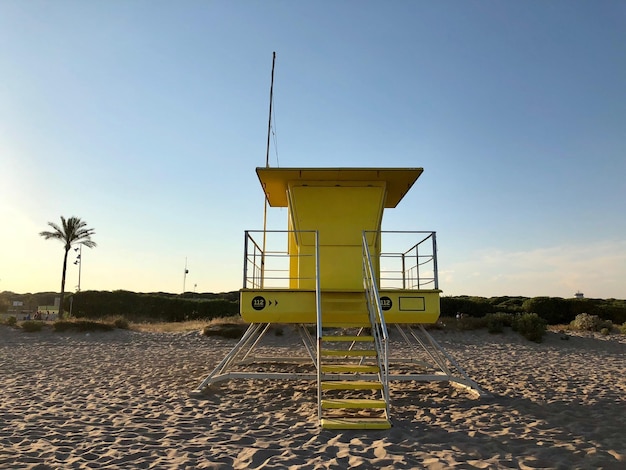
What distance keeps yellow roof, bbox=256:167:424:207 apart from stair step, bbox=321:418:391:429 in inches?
163

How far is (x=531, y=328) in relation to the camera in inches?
777

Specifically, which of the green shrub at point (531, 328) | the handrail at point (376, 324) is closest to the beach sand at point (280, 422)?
the handrail at point (376, 324)

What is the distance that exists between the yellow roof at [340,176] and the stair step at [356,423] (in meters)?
4.13

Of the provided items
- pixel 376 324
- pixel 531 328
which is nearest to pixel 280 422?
pixel 376 324

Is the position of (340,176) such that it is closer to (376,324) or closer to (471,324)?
(376,324)

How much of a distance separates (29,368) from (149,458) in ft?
28.4

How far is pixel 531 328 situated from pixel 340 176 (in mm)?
15079

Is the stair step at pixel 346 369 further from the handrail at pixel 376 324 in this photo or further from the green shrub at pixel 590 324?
the green shrub at pixel 590 324

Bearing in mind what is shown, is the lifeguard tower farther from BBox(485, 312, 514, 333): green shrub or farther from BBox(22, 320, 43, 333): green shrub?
BBox(22, 320, 43, 333): green shrub

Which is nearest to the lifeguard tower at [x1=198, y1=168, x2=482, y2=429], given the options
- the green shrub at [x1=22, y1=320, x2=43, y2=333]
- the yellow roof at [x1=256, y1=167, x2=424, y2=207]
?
the yellow roof at [x1=256, y1=167, x2=424, y2=207]

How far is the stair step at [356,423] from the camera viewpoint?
6.00 metres

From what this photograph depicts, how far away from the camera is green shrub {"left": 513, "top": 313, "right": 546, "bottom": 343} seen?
19.4m

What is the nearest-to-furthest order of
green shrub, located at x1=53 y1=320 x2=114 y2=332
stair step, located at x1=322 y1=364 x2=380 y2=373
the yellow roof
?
1. stair step, located at x1=322 y1=364 x2=380 y2=373
2. the yellow roof
3. green shrub, located at x1=53 y1=320 x2=114 y2=332

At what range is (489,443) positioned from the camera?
560 centimetres
